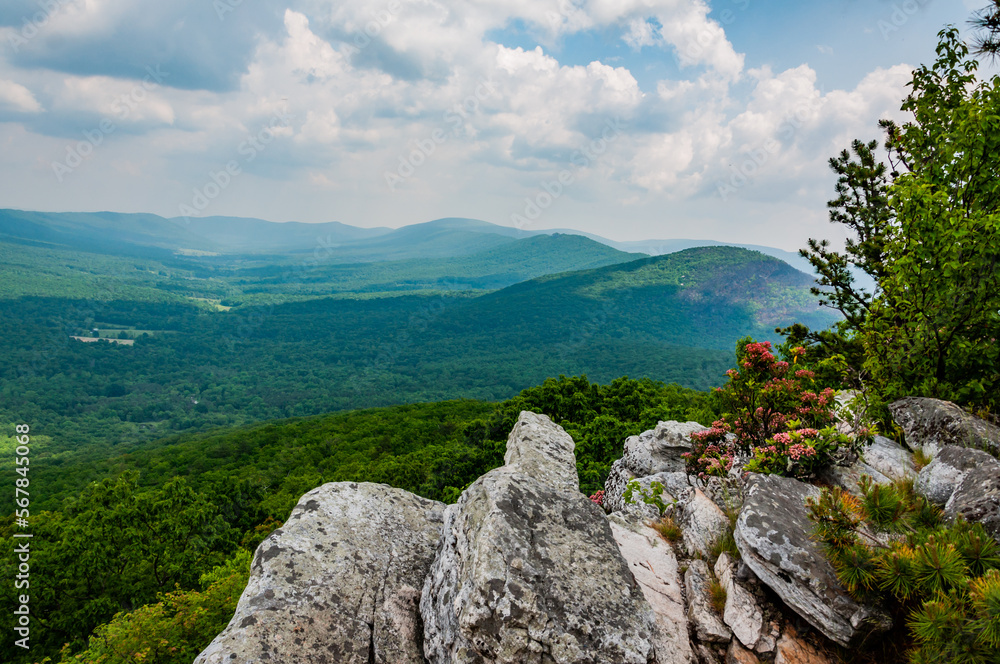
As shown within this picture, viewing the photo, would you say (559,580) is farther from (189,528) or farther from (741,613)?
(189,528)

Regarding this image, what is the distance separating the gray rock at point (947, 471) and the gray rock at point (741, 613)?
3.11 meters

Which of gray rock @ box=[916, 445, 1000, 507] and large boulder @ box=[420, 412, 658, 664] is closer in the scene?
large boulder @ box=[420, 412, 658, 664]

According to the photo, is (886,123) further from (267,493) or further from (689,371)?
(689,371)

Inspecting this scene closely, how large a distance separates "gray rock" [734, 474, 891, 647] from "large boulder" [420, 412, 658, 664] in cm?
160

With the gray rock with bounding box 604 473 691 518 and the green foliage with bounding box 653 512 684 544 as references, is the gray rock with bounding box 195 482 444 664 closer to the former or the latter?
the green foliage with bounding box 653 512 684 544

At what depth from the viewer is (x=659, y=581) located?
740 centimetres

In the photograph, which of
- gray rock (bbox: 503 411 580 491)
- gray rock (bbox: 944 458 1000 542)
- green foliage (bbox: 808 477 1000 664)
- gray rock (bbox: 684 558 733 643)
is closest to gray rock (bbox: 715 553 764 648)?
gray rock (bbox: 684 558 733 643)

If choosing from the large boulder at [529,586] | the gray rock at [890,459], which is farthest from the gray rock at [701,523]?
the gray rock at [890,459]

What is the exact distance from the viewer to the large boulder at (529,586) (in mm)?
5320

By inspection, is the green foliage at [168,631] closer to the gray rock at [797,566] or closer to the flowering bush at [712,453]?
the flowering bush at [712,453]

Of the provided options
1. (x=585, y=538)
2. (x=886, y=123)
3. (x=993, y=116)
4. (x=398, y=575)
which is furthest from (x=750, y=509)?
(x=886, y=123)

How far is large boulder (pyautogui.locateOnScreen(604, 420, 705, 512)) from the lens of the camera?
12.2 meters

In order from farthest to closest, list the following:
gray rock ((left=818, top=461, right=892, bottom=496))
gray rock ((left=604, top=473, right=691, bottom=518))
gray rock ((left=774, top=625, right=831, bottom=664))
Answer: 1. gray rock ((left=604, top=473, right=691, bottom=518))
2. gray rock ((left=818, top=461, right=892, bottom=496))
3. gray rock ((left=774, top=625, right=831, bottom=664))

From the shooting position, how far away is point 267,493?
135ft
